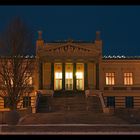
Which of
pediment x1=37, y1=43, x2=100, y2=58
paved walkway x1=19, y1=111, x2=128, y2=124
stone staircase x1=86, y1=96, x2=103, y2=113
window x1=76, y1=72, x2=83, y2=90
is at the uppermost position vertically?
pediment x1=37, y1=43, x2=100, y2=58

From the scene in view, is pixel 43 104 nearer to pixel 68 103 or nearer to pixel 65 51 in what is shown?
pixel 68 103

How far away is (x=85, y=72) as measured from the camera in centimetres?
4950

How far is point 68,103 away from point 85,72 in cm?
759

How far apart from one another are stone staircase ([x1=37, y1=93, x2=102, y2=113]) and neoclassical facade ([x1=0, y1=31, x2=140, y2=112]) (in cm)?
177

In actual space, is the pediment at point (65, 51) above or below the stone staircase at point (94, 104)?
above

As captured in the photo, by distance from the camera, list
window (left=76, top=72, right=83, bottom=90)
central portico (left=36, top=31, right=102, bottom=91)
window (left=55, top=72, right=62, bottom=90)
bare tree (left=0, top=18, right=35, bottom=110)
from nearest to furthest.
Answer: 1. bare tree (left=0, top=18, right=35, bottom=110)
2. central portico (left=36, top=31, right=102, bottom=91)
3. window (left=55, top=72, right=62, bottom=90)
4. window (left=76, top=72, right=83, bottom=90)

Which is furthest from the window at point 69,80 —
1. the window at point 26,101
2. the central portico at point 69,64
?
the window at point 26,101

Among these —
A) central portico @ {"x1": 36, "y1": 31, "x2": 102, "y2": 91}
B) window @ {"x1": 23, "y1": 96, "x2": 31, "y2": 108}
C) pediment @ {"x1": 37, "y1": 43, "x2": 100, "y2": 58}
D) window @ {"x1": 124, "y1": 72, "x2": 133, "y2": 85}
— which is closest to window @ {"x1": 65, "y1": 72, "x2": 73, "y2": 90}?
central portico @ {"x1": 36, "y1": 31, "x2": 102, "y2": 91}

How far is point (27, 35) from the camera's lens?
38125mm

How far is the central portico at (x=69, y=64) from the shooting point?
160 feet

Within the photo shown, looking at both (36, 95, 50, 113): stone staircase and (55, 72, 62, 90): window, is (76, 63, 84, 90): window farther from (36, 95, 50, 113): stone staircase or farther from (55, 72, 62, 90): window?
(36, 95, 50, 113): stone staircase

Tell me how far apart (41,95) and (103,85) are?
9.92 m

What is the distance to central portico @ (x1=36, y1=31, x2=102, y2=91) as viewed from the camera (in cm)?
4862

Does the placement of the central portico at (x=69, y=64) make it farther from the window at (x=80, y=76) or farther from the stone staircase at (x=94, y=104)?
the stone staircase at (x=94, y=104)
